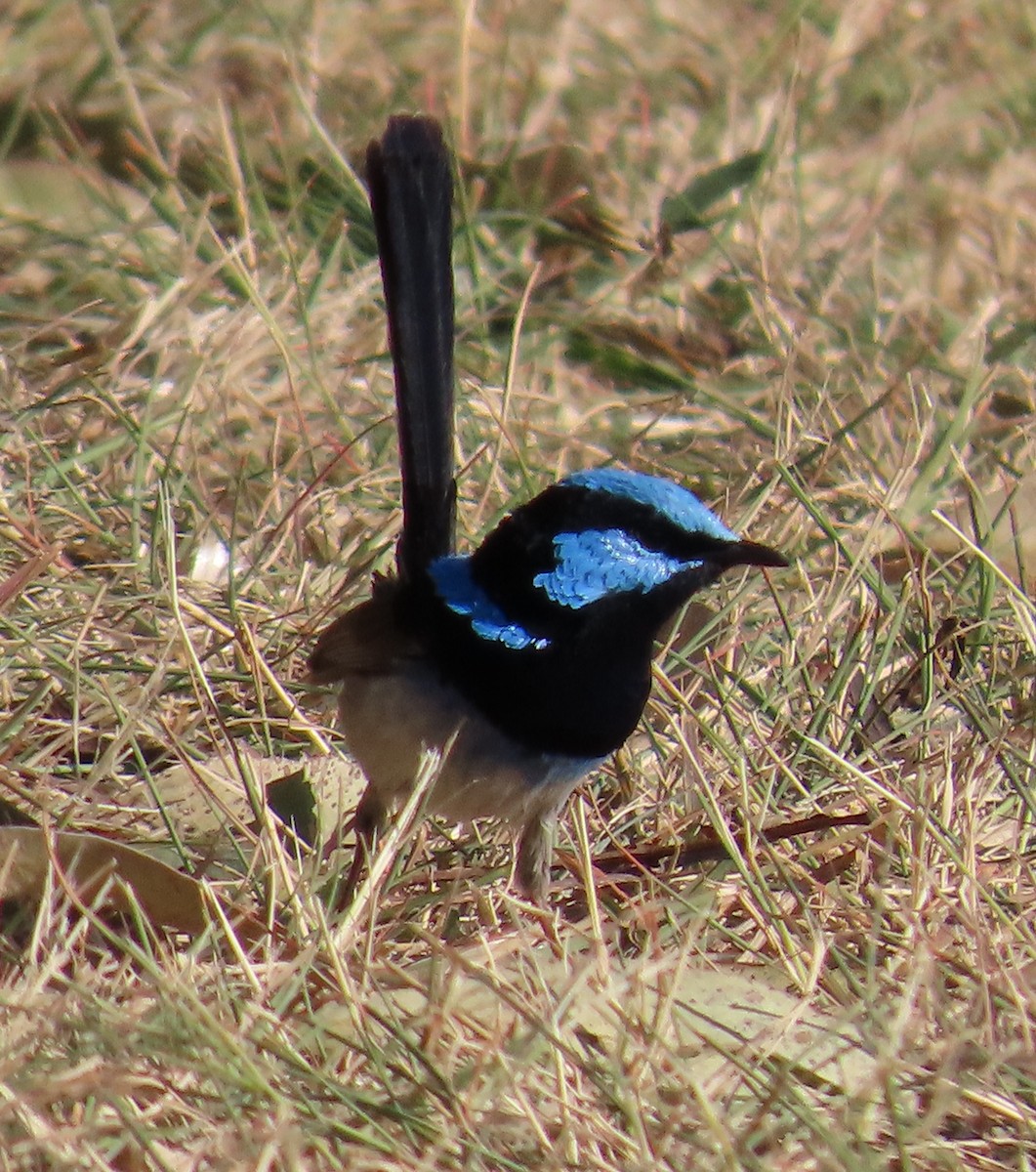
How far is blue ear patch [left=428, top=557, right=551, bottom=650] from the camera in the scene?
2879 millimetres

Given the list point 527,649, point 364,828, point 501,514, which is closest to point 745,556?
point 527,649

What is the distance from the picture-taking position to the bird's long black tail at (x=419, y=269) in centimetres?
331

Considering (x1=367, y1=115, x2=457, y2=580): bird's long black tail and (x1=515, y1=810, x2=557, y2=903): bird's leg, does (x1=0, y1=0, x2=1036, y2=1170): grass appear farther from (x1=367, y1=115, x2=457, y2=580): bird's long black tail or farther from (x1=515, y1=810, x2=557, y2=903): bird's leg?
(x1=367, y1=115, x2=457, y2=580): bird's long black tail

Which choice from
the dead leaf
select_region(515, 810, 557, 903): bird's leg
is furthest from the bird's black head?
the dead leaf

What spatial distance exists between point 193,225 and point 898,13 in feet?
9.34

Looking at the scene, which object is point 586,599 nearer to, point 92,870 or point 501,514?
point 92,870

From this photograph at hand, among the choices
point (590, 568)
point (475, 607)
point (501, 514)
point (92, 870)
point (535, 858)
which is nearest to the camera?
point (92, 870)

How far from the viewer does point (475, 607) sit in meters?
2.95

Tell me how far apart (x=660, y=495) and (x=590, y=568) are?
160 millimetres

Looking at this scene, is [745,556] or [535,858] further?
[535,858]

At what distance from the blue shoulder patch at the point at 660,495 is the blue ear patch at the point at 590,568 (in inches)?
2.5

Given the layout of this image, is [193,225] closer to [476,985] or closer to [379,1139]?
[476,985]

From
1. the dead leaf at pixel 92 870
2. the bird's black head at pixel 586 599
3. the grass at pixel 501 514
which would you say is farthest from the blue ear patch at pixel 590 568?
the dead leaf at pixel 92 870

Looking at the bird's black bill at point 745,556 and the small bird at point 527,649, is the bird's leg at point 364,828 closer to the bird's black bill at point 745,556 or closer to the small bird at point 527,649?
the small bird at point 527,649
